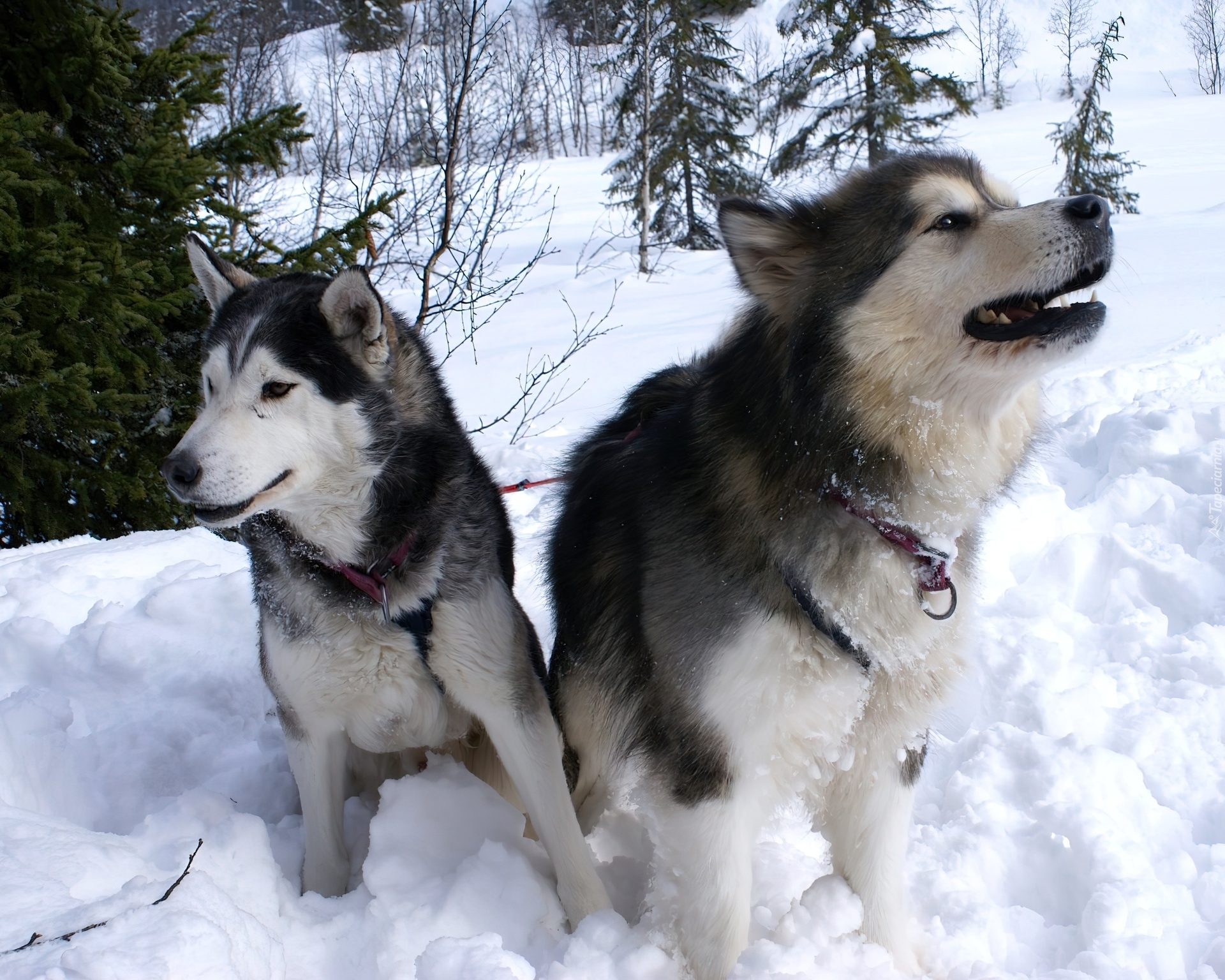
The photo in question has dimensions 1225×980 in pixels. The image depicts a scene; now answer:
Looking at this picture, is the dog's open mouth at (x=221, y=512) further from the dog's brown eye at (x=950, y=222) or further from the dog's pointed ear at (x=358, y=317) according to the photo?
the dog's brown eye at (x=950, y=222)

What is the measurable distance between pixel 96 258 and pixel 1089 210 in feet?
14.2

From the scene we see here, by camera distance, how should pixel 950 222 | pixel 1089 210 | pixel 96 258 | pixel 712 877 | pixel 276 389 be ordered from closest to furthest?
pixel 1089 210
pixel 950 222
pixel 712 877
pixel 276 389
pixel 96 258

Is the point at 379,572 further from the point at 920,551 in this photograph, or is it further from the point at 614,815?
the point at 920,551

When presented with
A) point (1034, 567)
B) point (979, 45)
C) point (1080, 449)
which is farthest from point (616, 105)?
point (979, 45)

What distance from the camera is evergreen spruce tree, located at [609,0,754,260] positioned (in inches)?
607

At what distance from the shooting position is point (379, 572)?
6.84 ft

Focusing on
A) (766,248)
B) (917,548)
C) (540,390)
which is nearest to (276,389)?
(766,248)

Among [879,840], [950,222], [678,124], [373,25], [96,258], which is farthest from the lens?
[678,124]

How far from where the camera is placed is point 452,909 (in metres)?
2.00

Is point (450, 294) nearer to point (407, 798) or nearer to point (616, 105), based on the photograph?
point (407, 798)

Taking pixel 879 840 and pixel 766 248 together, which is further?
pixel 879 840

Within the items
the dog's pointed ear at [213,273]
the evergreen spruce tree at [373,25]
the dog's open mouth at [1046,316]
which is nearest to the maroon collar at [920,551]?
the dog's open mouth at [1046,316]

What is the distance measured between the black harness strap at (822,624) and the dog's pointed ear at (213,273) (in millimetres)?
1793

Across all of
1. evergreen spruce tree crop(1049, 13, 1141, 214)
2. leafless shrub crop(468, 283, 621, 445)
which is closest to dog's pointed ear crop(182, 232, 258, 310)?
leafless shrub crop(468, 283, 621, 445)
